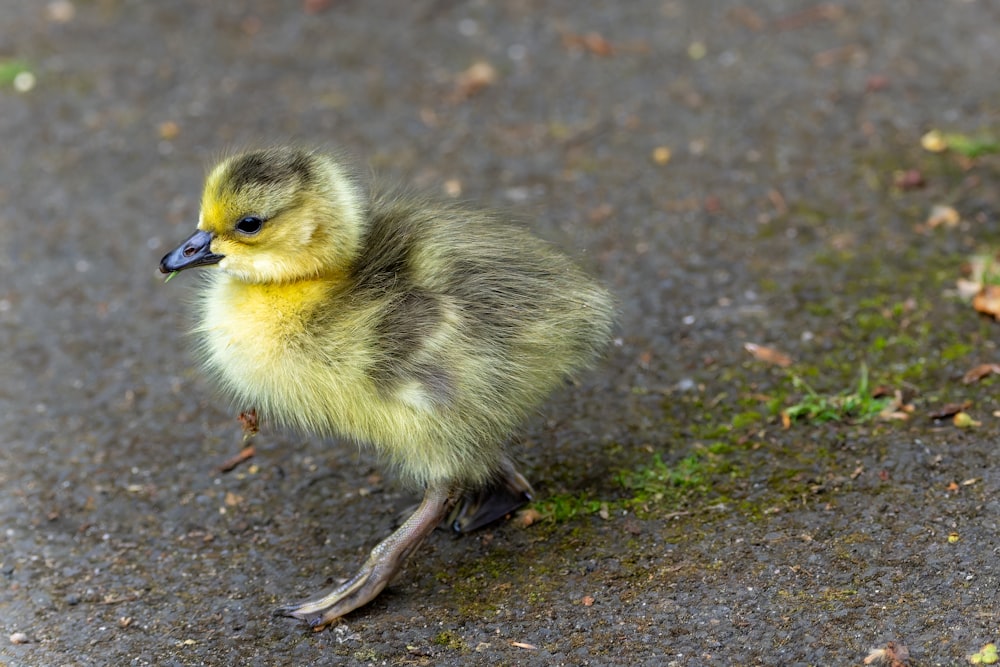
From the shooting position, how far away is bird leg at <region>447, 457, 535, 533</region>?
373 centimetres

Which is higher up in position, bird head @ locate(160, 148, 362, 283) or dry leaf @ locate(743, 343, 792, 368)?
bird head @ locate(160, 148, 362, 283)

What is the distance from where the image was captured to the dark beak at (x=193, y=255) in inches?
133

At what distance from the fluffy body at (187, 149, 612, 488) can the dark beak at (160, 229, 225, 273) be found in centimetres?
3

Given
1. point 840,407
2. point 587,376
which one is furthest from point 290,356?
point 840,407

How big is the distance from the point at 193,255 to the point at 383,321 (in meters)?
0.62

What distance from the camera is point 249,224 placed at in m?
3.37

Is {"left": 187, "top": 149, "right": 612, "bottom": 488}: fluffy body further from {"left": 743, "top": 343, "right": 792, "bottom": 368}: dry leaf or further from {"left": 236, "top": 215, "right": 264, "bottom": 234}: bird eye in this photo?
{"left": 743, "top": 343, "right": 792, "bottom": 368}: dry leaf

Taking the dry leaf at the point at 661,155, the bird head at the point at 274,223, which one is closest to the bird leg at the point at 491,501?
the bird head at the point at 274,223

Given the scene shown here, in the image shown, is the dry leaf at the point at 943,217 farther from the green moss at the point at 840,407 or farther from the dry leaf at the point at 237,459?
the dry leaf at the point at 237,459

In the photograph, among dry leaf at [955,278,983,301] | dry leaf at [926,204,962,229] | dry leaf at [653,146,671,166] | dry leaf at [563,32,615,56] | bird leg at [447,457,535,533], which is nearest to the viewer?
bird leg at [447,457,535,533]

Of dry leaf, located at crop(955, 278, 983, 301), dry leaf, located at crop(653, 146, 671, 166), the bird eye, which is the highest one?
the bird eye

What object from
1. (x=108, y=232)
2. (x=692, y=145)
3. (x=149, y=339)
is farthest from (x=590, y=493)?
(x=108, y=232)

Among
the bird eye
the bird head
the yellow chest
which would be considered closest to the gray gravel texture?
the yellow chest

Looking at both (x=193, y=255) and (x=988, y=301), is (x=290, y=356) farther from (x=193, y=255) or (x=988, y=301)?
(x=988, y=301)
